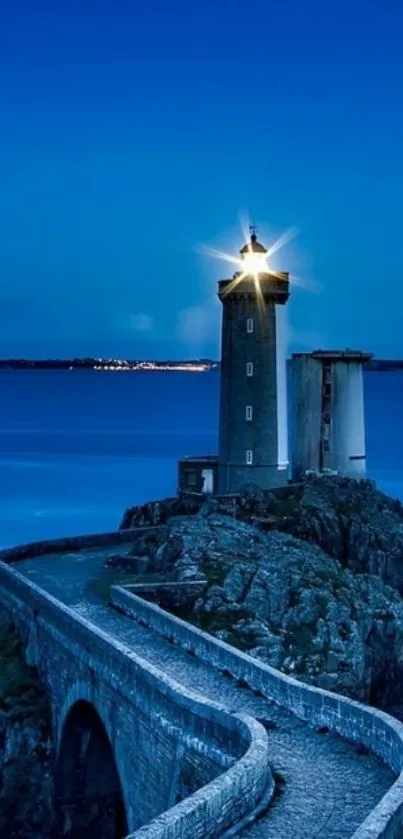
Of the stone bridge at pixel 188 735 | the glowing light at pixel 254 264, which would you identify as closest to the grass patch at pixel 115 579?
the stone bridge at pixel 188 735

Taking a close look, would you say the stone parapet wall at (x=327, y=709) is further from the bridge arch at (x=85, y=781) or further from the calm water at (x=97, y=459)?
the calm water at (x=97, y=459)

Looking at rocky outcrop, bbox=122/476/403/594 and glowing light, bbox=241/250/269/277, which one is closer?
rocky outcrop, bbox=122/476/403/594

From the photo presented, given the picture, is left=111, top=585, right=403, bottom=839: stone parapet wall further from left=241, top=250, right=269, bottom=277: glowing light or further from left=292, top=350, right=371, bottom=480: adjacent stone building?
left=292, top=350, right=371, bottom=480: adjacent stone building

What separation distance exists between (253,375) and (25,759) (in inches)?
819

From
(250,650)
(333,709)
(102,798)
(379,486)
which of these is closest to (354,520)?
(250,650)

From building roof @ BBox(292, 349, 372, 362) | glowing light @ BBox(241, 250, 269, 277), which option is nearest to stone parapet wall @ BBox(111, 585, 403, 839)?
glowing light @ BBox(241, 250, 269, 277)

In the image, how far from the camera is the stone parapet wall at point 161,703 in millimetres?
12727

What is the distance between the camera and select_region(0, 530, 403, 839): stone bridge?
13.2 metres

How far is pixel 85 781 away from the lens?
73.0 ft

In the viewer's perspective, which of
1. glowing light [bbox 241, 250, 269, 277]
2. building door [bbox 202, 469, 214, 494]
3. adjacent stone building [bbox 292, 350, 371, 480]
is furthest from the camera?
adjacent stone building [bbox 292, 350, 371, 480]

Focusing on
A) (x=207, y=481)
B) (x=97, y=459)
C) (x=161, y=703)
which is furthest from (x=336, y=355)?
(x=97, y=459)

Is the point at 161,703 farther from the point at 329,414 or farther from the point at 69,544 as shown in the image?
the point at 329,414

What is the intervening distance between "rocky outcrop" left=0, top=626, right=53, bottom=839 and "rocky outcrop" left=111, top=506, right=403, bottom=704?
166 inches

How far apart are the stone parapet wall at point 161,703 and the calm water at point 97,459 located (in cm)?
3151
